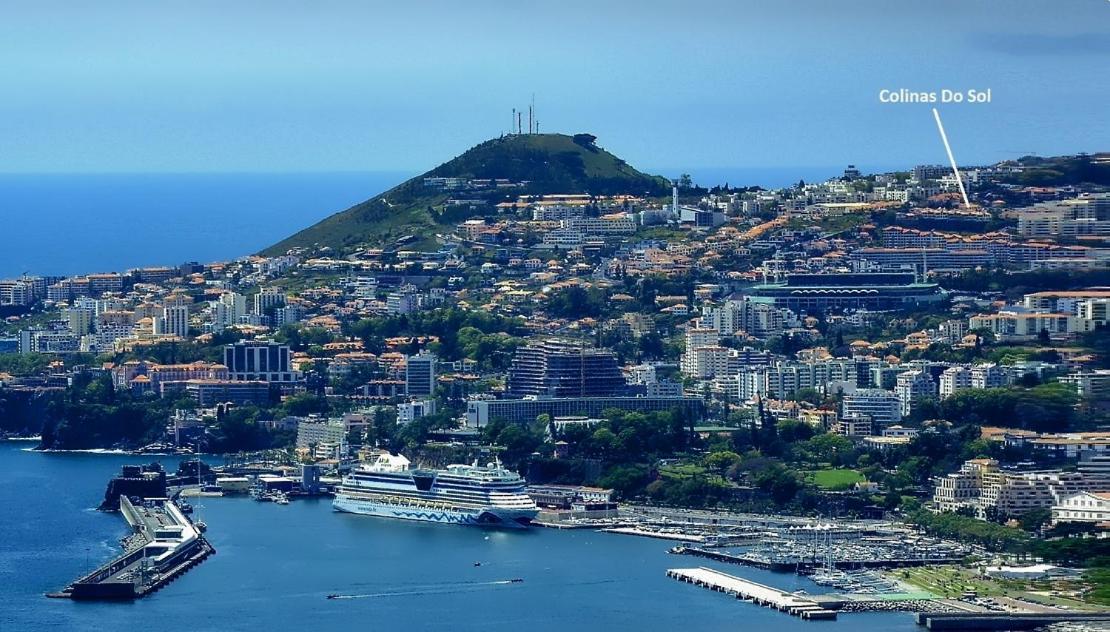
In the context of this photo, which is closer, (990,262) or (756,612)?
(756,612)

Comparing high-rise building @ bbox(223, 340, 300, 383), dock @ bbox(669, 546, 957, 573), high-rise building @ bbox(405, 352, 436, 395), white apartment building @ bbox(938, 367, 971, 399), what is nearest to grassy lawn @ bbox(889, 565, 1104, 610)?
dock @ bbox(669, 546, 957, 573)

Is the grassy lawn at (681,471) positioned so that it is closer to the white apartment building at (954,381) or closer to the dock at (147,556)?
the white apartment building at (954,381)

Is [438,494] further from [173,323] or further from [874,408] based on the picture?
[173,323]

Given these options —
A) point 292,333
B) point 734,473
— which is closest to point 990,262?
point 292,333

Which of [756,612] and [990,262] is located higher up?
[990,262]

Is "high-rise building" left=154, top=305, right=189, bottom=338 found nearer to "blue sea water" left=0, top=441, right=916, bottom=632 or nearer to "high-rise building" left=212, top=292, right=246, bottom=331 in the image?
"high-rise building" left=212, top=292, right=246, bottom=331

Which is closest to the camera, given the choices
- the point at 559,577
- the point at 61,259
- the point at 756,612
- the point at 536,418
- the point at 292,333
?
the point at 756,612

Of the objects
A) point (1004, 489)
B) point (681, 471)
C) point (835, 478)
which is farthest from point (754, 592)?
point (681, 471)

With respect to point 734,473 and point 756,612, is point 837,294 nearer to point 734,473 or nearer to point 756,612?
point 734,473
